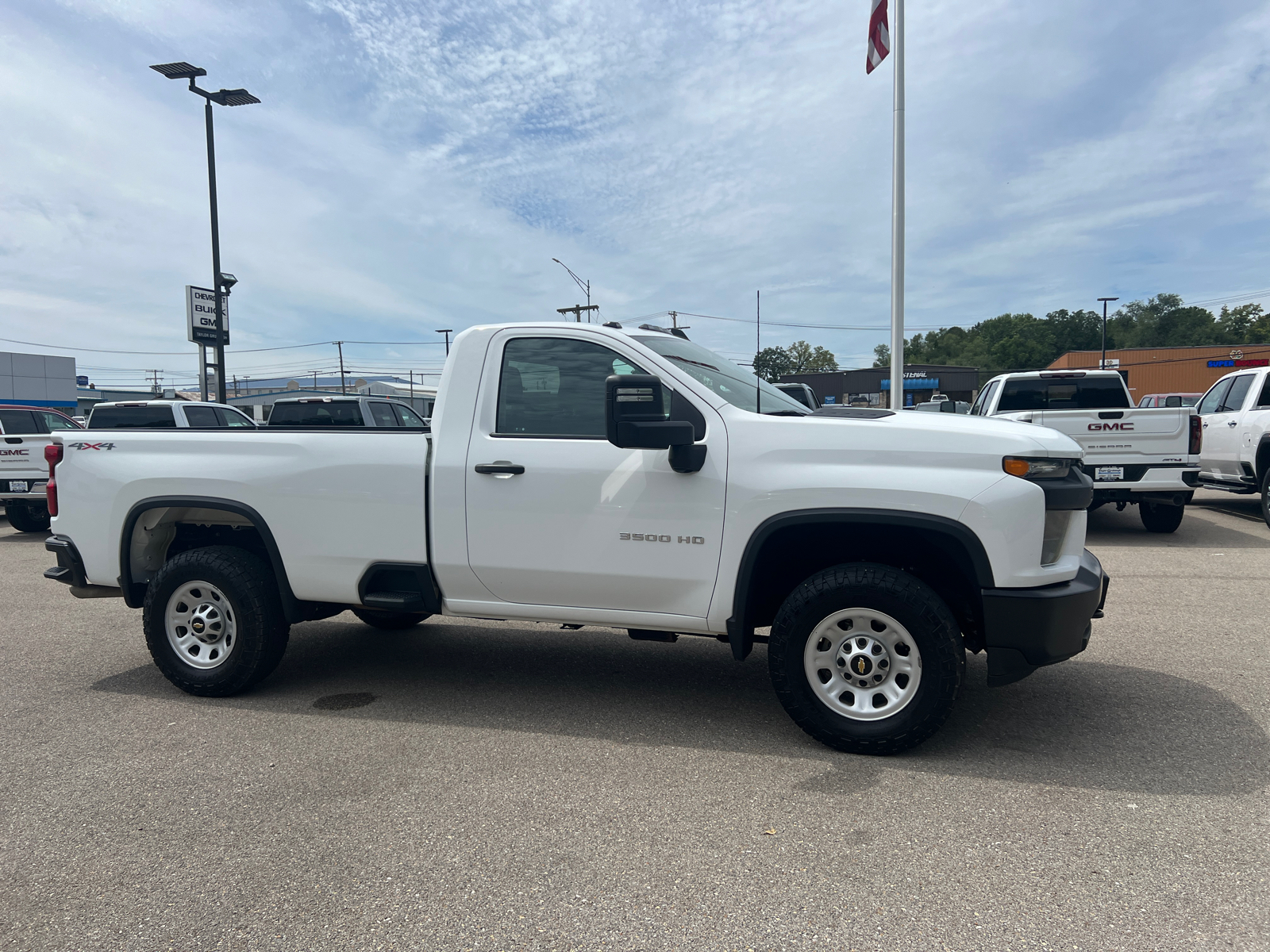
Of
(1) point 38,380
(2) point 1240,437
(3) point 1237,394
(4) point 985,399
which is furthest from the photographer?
(1) point 38,380

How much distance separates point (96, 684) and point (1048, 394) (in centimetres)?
1087

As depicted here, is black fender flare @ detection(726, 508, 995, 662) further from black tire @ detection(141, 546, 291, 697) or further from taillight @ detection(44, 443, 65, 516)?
taillight @ detection(44, 443, 65, 516)

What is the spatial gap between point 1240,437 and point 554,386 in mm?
10416

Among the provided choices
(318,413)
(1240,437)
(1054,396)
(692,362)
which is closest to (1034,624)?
(692,362)

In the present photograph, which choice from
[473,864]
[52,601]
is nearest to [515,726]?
[473,864]

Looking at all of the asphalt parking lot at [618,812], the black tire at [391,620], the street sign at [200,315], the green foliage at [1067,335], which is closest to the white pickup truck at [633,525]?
the asphalt parking lot at [618,812]

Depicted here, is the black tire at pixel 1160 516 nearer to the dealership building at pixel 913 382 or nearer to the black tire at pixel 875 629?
the black tire at pixel 875 629

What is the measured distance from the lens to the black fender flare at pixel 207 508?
4.51 metres

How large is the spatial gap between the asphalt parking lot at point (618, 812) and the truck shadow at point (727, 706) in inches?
0.9

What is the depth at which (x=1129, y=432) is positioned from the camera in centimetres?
927

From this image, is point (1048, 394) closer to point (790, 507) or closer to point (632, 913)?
point (790, 507)

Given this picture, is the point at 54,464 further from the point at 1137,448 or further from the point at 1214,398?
the point at 1214,398

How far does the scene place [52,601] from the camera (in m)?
7.37

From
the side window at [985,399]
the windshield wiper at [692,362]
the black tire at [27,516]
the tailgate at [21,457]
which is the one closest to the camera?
the windshield wiper at [692,362]
